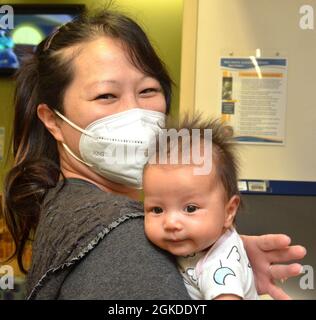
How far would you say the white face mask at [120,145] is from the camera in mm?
845

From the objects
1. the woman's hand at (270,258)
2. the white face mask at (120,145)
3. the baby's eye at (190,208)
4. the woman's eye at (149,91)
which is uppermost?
the woman's eye at (149,91)

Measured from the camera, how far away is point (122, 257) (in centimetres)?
64

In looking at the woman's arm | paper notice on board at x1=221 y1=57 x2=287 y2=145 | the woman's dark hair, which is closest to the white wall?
paper notice on board at x1=221 y1=57 x2=287 y2=145

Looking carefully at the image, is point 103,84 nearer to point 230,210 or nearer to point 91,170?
point 91,170

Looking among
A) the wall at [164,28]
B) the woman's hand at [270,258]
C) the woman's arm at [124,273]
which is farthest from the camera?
the wall at [164,28]

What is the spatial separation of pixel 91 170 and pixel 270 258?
371mm

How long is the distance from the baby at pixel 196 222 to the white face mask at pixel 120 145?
0.10 metres

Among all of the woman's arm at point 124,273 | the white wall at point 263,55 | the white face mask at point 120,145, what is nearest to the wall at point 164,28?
the white wall at point 263,55

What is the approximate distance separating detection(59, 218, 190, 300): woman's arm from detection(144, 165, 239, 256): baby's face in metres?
0.04

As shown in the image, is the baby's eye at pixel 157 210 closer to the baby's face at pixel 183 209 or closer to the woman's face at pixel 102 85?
the baby's face at pixel 183 209

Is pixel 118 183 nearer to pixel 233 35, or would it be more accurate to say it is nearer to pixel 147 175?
pixel 147 175

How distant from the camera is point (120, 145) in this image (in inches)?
34.7

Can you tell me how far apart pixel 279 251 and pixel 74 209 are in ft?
1.26
